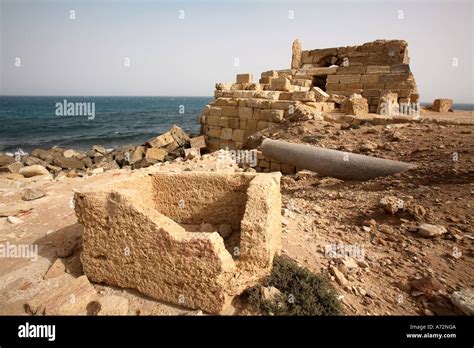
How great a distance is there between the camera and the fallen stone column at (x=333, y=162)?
5.76 metres

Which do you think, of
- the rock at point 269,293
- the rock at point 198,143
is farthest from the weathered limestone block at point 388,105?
the rock at point 269,293

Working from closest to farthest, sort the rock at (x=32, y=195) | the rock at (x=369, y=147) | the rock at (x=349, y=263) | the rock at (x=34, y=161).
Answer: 1. the rock at (x=349, y=263)
2. the rock at (x=32, y=195)
3. the rock at (x=369, y=147)
4. the rock at (x=34, y=161)

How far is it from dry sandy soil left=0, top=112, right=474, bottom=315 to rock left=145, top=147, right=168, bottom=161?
593cm

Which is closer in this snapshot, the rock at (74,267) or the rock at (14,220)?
the rock at (74,267)

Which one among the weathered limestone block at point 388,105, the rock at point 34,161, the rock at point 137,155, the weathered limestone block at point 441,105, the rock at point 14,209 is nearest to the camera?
the rock at point 14,209

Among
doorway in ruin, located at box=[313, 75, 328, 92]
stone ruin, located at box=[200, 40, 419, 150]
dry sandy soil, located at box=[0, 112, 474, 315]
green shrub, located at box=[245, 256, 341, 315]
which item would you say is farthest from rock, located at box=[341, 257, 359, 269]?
doorway in ruin, located at box=[313, 75, 328, 92]

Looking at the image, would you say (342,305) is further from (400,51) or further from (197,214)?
(400,51)

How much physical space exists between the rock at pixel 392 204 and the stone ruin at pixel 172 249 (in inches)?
79.1

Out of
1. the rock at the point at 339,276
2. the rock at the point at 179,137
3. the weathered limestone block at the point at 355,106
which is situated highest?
the weathered limestone block at the point at 355,106

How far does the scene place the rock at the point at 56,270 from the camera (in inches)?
146

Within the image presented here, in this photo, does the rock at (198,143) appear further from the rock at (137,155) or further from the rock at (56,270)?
the rock at (56,270)

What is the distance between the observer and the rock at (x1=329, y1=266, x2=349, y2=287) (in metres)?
3.25

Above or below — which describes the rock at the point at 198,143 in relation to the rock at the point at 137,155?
above

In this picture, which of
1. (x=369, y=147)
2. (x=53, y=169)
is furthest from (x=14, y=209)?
(x=369, y=147)
